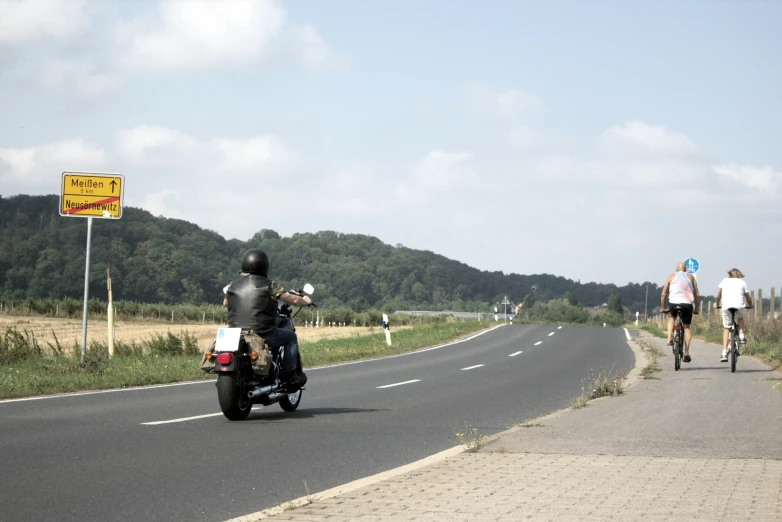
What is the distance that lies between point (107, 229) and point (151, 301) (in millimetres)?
13043

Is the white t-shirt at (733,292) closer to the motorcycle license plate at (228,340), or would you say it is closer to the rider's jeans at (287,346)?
the rider's jeans at (287,346)

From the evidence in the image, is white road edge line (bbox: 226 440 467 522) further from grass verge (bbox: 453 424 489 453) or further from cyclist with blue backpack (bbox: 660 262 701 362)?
cyclist with blue backpack (bbox: 660 262 701 362)

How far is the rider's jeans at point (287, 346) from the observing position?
1110 cm

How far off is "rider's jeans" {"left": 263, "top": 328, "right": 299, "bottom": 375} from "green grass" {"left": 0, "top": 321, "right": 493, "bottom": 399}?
437 centimetres

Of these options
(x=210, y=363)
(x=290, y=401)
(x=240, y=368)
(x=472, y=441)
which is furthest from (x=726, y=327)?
(x=210, y=363)

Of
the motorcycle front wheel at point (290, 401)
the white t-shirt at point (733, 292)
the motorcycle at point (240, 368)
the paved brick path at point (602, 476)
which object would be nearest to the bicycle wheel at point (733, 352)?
the white t-shirt at point (733, 292)

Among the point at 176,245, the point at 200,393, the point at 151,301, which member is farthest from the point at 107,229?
the point at 200,393

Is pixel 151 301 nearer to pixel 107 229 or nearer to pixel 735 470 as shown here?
pixel 107 229

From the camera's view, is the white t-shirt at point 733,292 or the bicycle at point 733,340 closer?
the bicycle at point 733,340

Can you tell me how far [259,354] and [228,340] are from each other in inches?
16.0

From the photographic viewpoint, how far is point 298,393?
1222 centimetres

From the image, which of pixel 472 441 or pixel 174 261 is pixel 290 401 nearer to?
pixel 472 441

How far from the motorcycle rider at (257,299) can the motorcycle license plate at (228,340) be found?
349 mm

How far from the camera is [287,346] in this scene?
11336 mm
